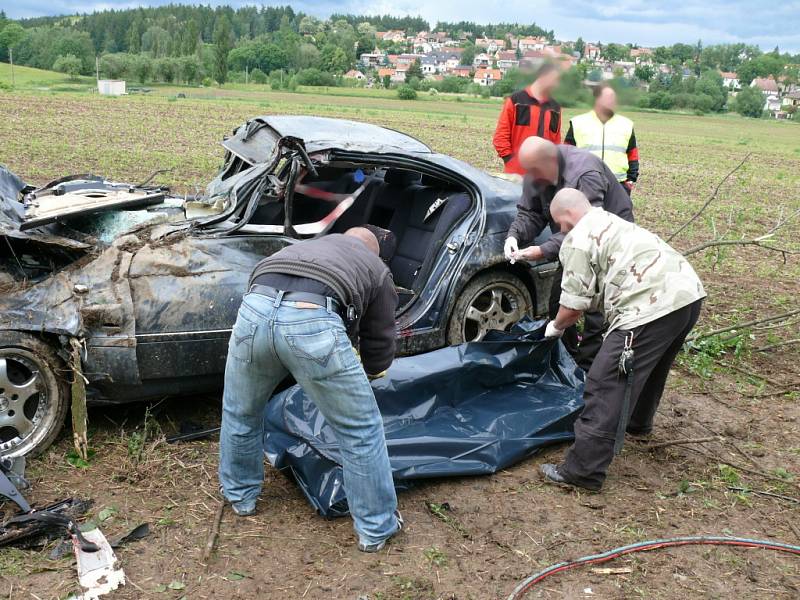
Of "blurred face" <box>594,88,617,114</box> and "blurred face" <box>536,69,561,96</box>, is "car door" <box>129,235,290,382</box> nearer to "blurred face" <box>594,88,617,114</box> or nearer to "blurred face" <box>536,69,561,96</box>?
"blurred face" <box>536,69,561,96</box>

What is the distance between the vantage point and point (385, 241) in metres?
5.20

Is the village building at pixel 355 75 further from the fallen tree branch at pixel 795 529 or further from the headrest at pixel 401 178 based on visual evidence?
the fallen tree branch at pixel 795 529

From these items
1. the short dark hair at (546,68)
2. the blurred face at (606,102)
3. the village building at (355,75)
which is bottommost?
the blurred face at (606,102)

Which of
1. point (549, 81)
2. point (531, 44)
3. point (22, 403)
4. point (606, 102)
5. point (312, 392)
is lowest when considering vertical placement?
point (22, 403)

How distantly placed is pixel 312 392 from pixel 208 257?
4.47 feet

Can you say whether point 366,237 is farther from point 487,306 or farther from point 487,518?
point 487,306

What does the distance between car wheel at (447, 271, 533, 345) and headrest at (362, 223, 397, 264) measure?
0.63 meters

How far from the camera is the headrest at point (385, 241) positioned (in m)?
5.05

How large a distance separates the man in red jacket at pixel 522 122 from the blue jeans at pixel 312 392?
329 cm

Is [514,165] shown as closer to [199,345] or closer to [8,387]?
[199,345]

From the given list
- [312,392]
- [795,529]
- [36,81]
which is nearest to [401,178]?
[312,392]

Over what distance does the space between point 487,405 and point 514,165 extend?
257 centimetres

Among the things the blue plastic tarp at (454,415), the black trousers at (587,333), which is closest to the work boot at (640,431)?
the blue plastic tarp at (454,415)

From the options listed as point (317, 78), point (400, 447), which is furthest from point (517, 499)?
point (317, 78)
